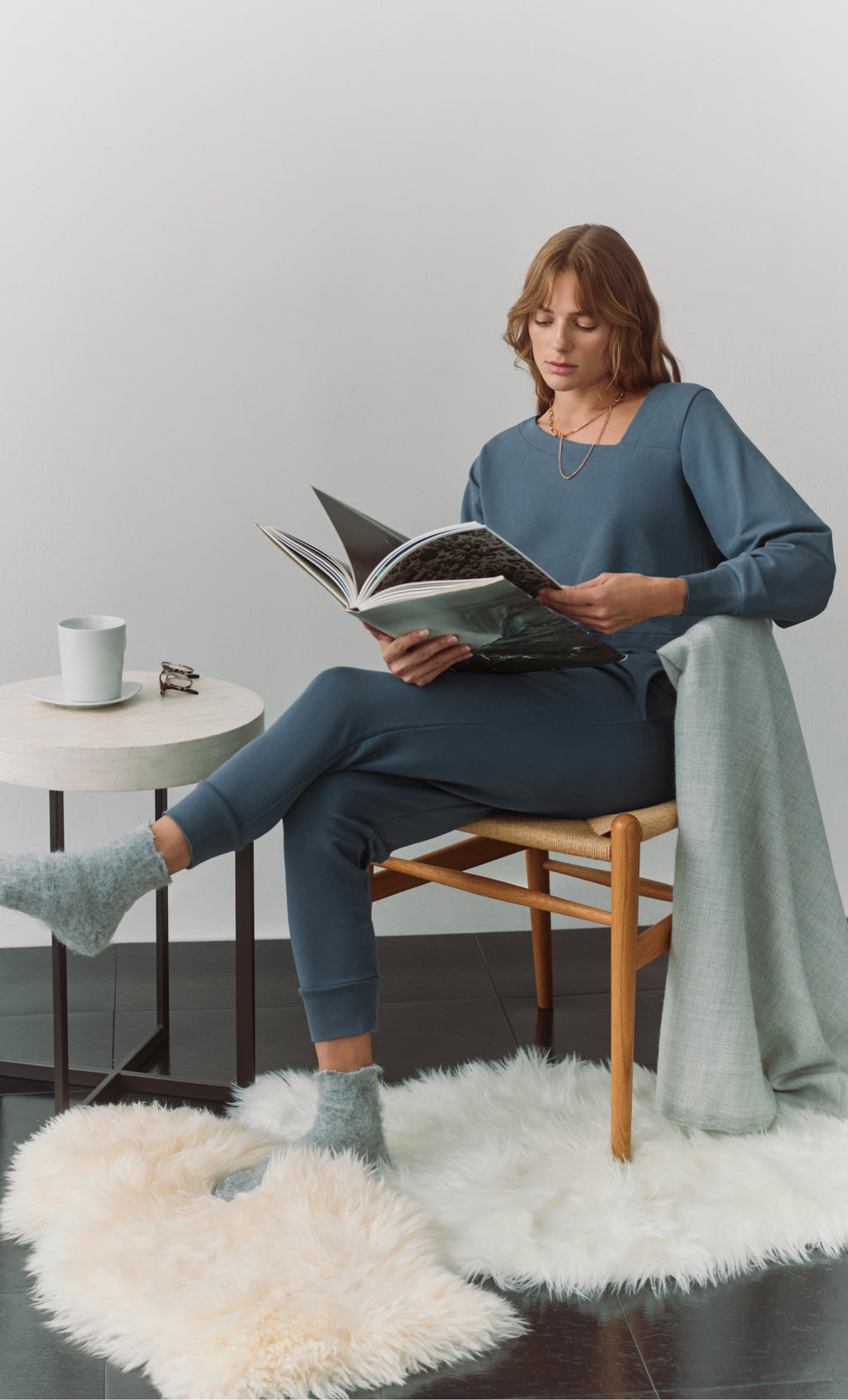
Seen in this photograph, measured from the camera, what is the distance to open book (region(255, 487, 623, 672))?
1169 mm

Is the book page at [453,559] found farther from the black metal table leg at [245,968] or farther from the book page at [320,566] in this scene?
the black metal table leg at [245,968]

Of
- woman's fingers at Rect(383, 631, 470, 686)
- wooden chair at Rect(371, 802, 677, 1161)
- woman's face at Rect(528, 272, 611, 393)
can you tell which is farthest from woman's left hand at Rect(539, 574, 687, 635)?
woman's face at Rect(528, 272, 611, 393)

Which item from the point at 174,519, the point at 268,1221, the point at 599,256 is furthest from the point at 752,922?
the point at 174,519

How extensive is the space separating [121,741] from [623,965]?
0.60 meters

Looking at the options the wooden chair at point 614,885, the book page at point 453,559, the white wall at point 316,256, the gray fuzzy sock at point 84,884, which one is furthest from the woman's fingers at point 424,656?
the white wall at point 316,256

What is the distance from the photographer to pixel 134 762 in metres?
1.33

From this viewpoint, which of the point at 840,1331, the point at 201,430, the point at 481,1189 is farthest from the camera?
the point at 201,430

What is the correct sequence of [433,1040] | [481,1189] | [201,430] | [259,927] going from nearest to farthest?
[481,1189], [433,1040], [201,430], [259,927]

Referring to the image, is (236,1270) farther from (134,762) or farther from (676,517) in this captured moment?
(676,517)

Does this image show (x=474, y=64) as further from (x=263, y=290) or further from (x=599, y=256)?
(x=599, y=256)

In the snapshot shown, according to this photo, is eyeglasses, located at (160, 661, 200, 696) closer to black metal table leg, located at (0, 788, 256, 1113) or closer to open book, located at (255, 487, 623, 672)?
black metal table leg, located at (0, 788, 256, 1113)

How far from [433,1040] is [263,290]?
1208mm

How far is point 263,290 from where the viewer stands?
2006 millimetres

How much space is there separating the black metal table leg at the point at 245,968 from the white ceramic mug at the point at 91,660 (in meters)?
0.26
